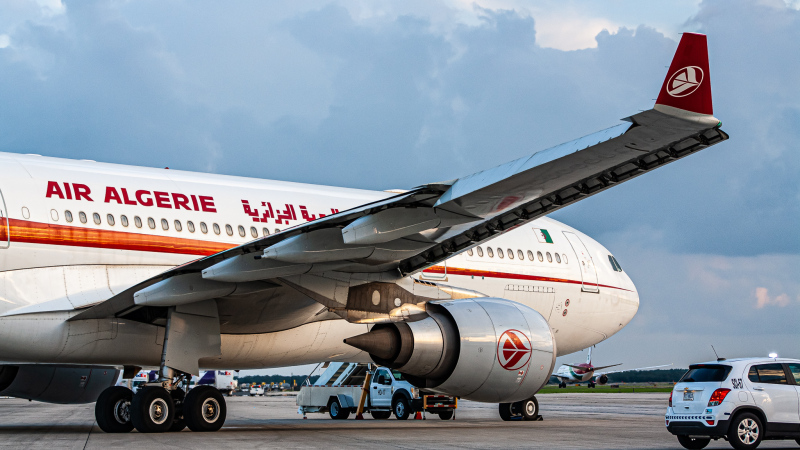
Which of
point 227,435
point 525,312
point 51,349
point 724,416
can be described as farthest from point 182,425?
point 724,416

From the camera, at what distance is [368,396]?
21875mm

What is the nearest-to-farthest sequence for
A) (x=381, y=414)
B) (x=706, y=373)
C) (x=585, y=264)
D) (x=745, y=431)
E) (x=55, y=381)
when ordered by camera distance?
(x=745, y=431), (x=706, y=373), (x=55, y=381), (x=585, y=264), (x=381, y=414)

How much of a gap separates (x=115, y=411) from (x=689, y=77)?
32.9 feet

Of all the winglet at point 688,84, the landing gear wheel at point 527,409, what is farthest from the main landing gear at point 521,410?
the winglet at point 688,84

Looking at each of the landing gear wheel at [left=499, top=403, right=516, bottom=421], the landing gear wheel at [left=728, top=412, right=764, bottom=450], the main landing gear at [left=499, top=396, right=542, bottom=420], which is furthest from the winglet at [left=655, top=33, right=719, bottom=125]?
the landing gear wheel at [left=499, top=403, right=516, bottom=421]

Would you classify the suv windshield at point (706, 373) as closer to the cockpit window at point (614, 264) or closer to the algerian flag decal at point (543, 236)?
the algerian flag decal at point (543, 236)

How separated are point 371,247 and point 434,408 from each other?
9.80 meters

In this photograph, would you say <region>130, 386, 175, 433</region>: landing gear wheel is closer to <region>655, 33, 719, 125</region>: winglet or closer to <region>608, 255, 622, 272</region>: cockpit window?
<region>655, 33, 719, 125</region>: winglet

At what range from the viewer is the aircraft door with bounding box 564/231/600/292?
1798 cm

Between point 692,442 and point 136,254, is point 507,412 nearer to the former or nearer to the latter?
point 692,442

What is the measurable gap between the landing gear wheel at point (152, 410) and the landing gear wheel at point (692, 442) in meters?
7.19

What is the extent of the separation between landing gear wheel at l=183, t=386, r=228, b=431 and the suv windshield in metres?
6.81

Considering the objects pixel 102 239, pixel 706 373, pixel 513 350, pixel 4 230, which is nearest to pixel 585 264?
pixel 513 350

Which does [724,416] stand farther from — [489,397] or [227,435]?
[227,435]
